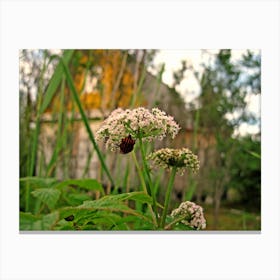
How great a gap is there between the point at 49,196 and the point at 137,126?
0.36 meters

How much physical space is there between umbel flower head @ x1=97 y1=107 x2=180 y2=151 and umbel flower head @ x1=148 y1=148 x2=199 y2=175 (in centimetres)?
6

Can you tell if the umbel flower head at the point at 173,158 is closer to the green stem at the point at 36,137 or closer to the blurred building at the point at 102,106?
the blurred building at the point at 102,106

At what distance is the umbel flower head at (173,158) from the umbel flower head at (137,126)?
0.06 m

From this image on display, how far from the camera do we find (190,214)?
1457 millimetres

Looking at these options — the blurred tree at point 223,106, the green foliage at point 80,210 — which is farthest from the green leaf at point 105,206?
the blurred tree at point 223,106

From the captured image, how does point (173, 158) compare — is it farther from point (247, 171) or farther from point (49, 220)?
point (247, 171)

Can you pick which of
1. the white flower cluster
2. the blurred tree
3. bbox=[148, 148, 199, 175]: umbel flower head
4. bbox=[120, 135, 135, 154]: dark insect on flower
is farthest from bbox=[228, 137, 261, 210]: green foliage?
bbox=[120, 135, 135, 154]: dark insect on flower

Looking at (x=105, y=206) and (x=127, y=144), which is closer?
(x=105, y=206)

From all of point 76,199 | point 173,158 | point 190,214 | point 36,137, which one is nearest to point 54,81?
point 36,137

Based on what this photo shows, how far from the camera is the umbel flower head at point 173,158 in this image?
1398mm

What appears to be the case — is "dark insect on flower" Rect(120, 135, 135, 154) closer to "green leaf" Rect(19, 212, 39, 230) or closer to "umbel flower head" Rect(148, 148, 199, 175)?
"umbel flower head" Rect(148, 148, 199, 175)
